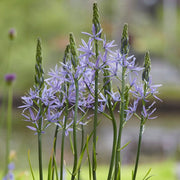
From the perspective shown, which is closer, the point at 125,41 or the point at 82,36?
the point at 125,41

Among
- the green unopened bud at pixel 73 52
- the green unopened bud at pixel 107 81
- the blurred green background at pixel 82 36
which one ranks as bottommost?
the green unopened bud at pixel 107 81

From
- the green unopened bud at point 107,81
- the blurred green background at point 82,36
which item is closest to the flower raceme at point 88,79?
the green unopened bud at point 107,81

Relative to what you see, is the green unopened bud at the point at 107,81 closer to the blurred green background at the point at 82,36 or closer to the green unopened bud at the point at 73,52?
the green unopened bud at the point at 73,52

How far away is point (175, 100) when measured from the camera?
8.97 meters

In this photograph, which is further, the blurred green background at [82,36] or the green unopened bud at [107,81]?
the blurred green background at [82,36]

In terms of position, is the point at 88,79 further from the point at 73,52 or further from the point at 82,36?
the point at 82,36

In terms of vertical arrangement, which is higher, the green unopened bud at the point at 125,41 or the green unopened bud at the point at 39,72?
the green unopened bud at the point at 125,41

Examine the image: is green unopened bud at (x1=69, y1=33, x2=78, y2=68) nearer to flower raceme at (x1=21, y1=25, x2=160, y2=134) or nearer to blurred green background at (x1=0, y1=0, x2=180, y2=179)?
flower raceme at (x1=21, y1=25, x2=160, y2=134)

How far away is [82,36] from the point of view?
9773 millimetres

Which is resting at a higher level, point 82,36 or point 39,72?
point 82,36

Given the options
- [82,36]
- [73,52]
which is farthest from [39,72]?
[82,36]

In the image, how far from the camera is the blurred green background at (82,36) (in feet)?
25.6

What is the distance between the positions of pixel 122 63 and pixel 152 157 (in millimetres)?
6239

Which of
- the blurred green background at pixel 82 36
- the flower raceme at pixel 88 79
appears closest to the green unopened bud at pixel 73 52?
the flower raceme at pixel 88 79
